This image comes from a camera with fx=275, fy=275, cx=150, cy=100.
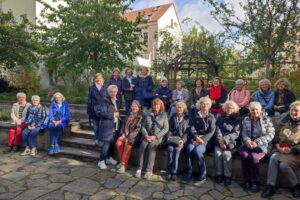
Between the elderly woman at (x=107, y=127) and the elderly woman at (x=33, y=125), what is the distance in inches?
69.7

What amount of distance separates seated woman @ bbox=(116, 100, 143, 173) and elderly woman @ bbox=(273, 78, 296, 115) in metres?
3.03

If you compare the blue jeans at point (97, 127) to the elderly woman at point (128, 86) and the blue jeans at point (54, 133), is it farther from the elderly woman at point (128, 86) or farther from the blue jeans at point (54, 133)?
the elderly woman at point (128, 86)

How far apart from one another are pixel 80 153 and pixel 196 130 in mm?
2729

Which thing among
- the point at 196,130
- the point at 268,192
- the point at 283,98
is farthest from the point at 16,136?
the point at 283,98

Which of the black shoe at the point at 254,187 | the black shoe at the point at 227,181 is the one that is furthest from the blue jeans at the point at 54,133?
the black shoe at the point at 254,187

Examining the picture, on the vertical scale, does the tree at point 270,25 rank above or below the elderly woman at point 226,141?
above

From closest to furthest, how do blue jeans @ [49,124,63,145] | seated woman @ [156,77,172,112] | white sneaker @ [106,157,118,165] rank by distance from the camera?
1. white sneaker @ [106,157,118,165]
2. blue jeans @ [49,124,63,145]
3. seated woman @ [156,77,172,112]

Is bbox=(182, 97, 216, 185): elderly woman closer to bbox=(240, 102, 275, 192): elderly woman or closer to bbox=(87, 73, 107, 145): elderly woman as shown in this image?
bbox=(240, 102, 275, 192): elderly woman

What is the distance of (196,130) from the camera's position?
5484 millimetres

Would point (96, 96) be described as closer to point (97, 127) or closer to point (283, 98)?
point (97, 127)

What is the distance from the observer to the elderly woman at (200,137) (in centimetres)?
517

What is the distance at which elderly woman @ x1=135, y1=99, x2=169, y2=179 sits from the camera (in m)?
5.39

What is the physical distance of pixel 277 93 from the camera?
620 cm

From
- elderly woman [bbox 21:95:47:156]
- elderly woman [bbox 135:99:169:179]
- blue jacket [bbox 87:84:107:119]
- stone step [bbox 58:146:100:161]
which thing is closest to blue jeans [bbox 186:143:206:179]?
elderly woman [bbox 135:99:169:179]
